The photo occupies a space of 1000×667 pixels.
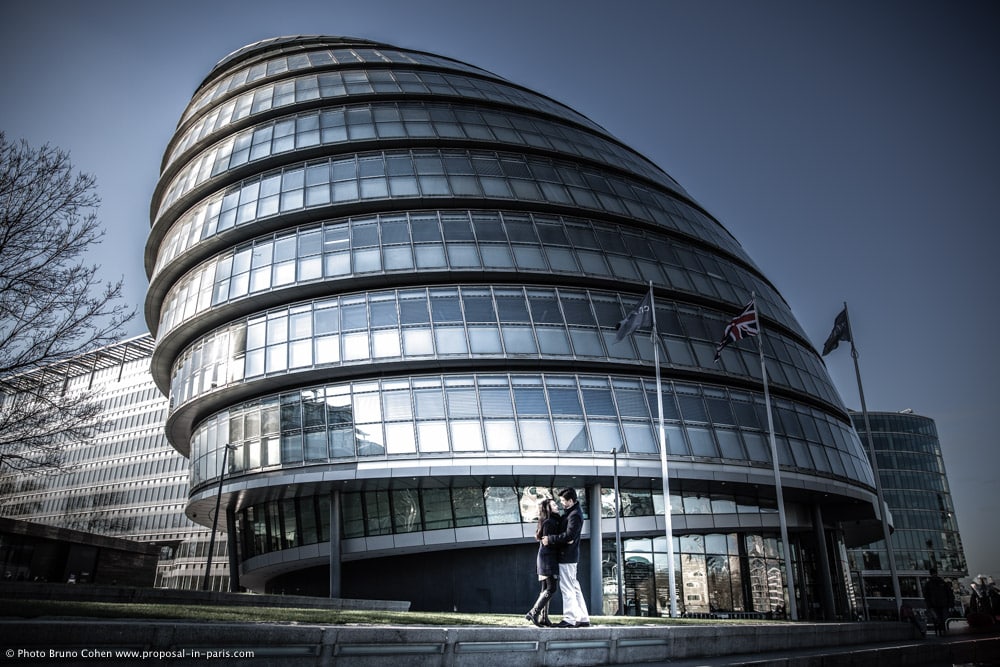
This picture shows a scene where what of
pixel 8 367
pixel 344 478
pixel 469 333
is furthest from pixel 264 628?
pixel 469 333

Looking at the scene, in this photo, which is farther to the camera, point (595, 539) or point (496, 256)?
point (496, 256)

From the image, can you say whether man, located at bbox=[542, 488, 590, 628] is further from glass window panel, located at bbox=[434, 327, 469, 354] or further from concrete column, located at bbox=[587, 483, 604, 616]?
glass window panel, located at bbox=[434, 327, 469, 354]

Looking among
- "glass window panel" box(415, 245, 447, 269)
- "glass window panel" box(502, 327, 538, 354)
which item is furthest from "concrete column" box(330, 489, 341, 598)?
"glass window panel" box(415, 245, 447, 269)

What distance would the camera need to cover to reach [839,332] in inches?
1210

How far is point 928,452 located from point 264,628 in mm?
123198

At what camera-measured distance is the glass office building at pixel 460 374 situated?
28.0 m

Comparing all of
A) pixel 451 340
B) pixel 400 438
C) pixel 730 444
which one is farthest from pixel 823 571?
pixel 400 438

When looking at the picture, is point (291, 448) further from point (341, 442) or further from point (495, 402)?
point (495, 402)

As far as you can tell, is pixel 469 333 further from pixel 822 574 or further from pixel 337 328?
pixel 822 574

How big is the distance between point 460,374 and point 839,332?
16.9m

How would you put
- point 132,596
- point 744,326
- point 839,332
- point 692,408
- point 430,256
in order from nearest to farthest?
point 132,596
point 744,326
point 692,408
point 839,332
point 430,256

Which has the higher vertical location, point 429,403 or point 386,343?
point 386,343

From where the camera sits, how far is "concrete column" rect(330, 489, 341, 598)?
28.2 metres

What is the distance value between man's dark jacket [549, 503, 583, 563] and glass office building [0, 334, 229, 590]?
85.8 m
